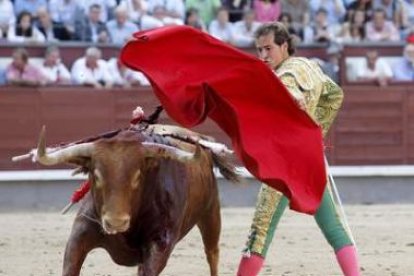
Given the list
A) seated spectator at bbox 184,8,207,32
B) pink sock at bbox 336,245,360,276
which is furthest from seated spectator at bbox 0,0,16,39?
pink sock at bbox 336,245,360,276

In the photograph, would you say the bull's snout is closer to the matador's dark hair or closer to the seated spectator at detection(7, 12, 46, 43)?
the matador's dark hair

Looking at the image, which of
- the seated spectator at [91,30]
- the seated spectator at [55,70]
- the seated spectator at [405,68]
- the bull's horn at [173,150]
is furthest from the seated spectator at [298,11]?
the bull's horn at [173,150]

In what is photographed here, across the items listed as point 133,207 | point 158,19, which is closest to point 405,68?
point 158,19

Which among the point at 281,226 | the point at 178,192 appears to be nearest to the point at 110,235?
the point at 178,192

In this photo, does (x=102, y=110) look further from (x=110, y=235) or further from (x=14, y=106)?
(x=110, y=235)

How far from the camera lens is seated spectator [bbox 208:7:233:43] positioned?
11.5 metres

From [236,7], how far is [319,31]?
0.80 m

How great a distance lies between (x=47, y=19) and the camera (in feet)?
36.9

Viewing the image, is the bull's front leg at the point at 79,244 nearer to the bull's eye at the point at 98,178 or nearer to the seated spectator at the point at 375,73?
the bull's eye at the point at 98,178

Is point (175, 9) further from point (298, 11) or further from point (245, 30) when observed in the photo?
point (298, 11)

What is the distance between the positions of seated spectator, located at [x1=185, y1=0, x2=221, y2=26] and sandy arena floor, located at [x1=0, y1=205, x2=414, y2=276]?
6.39ft

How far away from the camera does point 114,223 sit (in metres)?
4.78

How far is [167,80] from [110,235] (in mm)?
663

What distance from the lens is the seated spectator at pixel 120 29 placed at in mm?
11375
